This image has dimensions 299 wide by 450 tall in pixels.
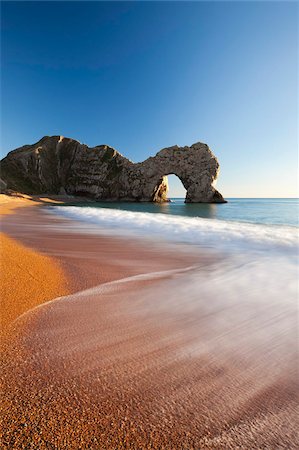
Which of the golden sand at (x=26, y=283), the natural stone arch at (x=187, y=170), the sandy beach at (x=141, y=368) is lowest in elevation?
the sandy beach at (x=141, y=368)

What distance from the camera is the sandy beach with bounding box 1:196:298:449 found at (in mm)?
1278

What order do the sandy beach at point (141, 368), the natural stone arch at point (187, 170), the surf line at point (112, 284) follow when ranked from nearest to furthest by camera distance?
the sandy beach at point (141, 368), the surf line at point (112, 284), the natural stone arch at point (187, 170)

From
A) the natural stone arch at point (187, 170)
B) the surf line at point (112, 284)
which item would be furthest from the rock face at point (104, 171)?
the surf line at point (112, 284)

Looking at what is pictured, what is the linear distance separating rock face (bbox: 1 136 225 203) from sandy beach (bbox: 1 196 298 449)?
70350 millimetres

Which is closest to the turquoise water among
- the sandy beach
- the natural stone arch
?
the sandy beach

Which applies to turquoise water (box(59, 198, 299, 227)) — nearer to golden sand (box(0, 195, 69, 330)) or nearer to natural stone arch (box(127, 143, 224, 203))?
golden sand (box(0, 195, 69, 330))

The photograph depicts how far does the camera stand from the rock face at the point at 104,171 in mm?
71312

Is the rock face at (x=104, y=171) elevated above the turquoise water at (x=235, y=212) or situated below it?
above

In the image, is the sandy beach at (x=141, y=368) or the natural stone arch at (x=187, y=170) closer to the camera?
the sandy beach at (x=141, y=368)

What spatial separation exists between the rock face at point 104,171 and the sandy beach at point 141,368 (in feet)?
231

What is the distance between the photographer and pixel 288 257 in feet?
21.2

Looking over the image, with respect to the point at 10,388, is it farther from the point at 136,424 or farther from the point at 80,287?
the point at 80,287

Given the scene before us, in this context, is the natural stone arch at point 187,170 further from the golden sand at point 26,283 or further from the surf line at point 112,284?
the golden sand at point 26,283

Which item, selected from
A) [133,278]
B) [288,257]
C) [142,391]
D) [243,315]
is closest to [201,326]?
[243,315]
